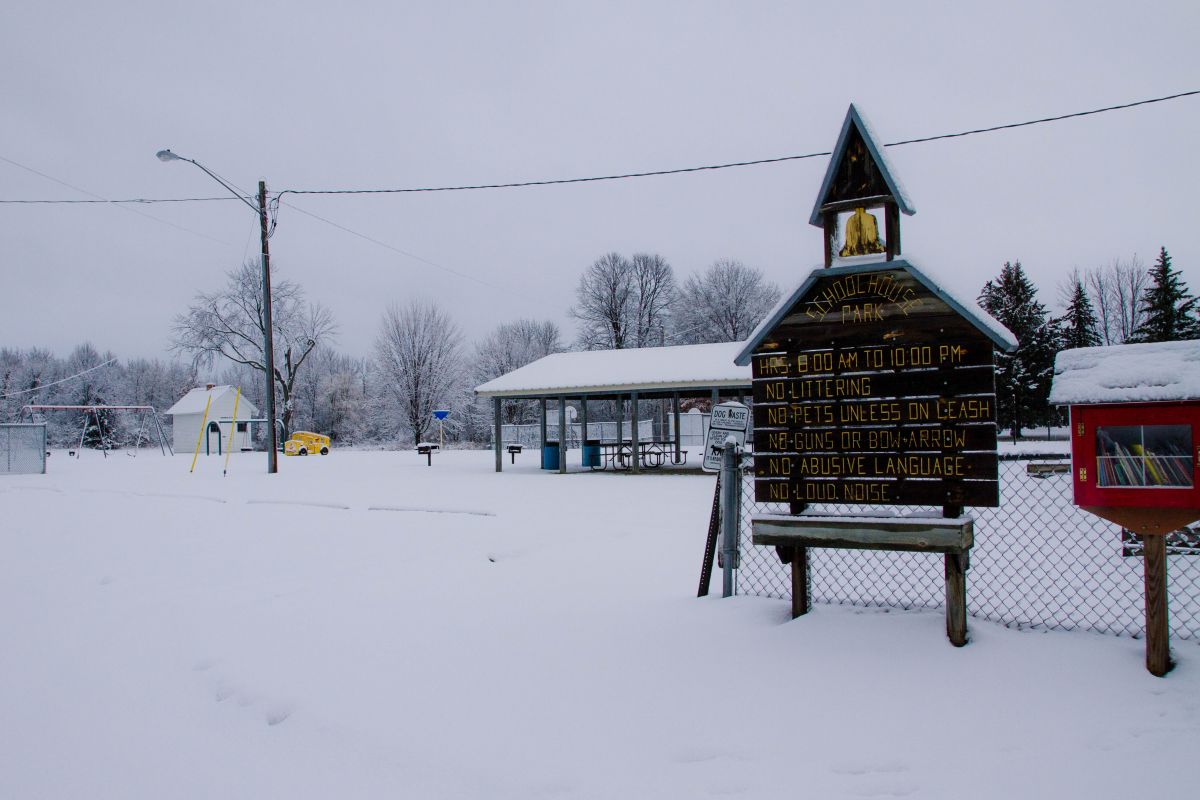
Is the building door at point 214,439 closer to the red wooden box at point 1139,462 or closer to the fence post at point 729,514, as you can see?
→ the fence post at point 729,514

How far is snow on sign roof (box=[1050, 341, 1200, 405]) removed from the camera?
11.3 ft

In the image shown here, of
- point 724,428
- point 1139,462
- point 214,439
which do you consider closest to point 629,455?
→ point 724,428

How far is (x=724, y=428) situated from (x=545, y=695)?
2526mm

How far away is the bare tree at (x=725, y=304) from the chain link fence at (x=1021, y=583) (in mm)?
46014

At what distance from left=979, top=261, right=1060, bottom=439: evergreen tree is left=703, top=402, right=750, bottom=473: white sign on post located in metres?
36.8

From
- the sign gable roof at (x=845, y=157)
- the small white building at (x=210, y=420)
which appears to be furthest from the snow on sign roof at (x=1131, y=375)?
the small white building at (x=210, y=420)

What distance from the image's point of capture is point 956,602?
4043 mm

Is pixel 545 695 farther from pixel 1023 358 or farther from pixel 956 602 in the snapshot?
pixel 1023 358

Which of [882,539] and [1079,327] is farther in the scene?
[1079,327]

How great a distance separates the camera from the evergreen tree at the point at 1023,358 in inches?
1518

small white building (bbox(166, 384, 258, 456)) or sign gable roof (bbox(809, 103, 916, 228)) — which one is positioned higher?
sign gable roof (bbox(809, 103, 916, 228))

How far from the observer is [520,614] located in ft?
17.9

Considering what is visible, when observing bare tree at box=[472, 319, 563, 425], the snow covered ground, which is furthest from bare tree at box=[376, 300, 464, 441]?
the snow covered ground

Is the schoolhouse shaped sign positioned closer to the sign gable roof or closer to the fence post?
the sign gable roof
